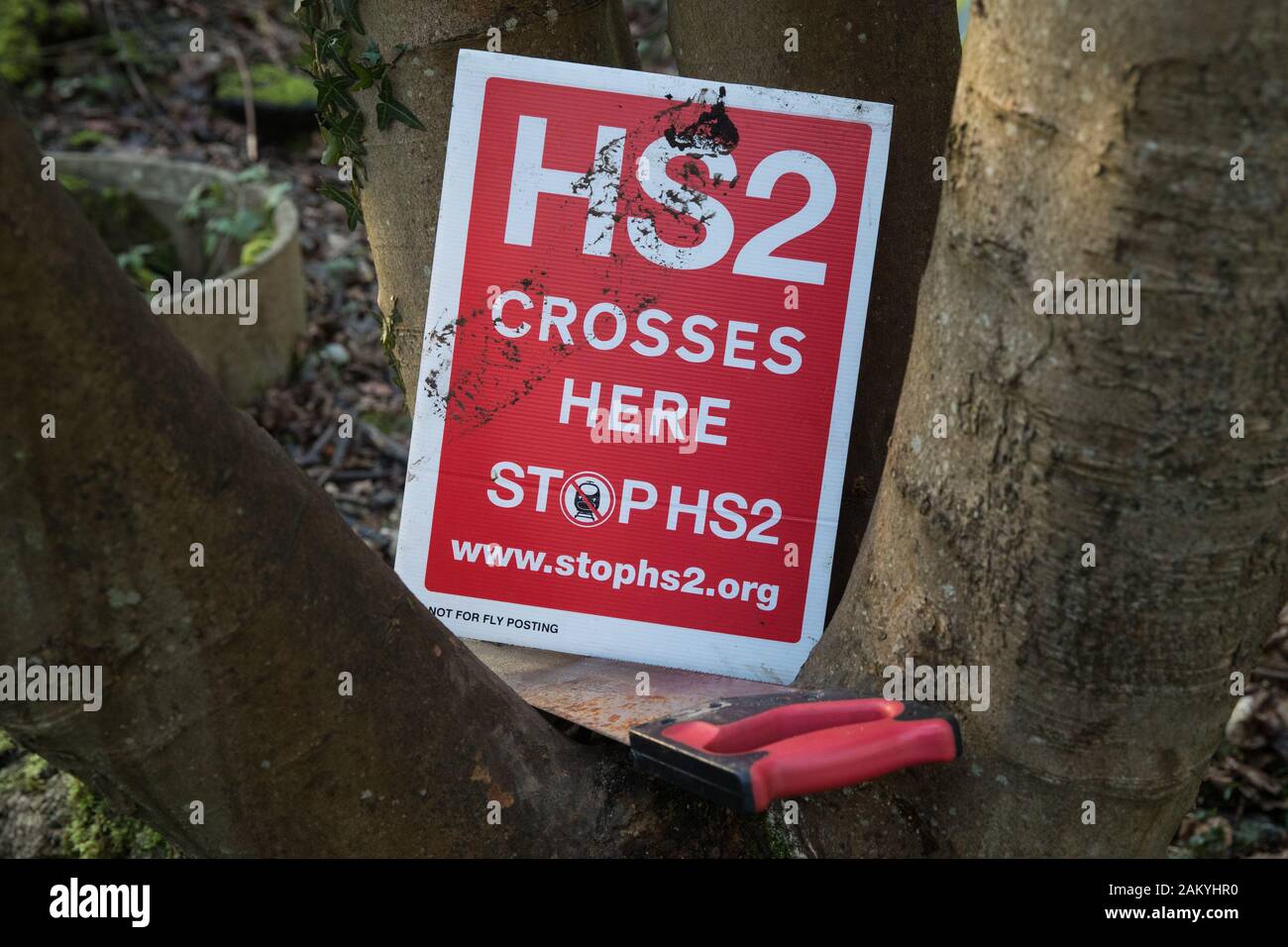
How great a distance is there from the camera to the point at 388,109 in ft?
6.52

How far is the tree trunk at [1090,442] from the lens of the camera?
3.76 ft

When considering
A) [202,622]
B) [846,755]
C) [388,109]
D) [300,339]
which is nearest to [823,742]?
[846,755]

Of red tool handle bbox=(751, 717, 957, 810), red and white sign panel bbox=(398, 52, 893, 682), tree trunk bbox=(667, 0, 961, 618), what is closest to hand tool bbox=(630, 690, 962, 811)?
red tool handle bbox=(751, 717, 957, 810)

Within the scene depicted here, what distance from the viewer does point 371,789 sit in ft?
4.65

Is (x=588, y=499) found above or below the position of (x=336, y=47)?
below

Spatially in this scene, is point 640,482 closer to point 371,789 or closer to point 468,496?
point 468,496

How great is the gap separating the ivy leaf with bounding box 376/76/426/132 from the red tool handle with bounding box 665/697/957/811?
1160 millimetres

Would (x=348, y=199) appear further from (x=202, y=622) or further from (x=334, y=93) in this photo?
(x=202, y=622)

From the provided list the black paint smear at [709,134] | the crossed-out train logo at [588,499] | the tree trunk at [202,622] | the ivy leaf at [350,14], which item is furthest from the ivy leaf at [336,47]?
the tree trunk at [202,622]

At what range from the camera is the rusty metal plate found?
1769 millimetres

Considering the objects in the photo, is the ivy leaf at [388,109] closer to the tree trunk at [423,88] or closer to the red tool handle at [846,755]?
the tree trunk at [423,88]

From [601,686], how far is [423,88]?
1.07 m

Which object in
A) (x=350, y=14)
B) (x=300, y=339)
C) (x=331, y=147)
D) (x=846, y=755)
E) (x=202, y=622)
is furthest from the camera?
(x=300, y=339)

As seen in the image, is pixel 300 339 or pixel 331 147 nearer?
pixel 331 147
